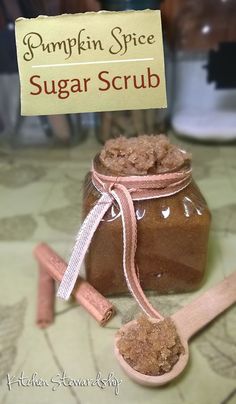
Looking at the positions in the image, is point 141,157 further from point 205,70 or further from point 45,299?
point 205,70

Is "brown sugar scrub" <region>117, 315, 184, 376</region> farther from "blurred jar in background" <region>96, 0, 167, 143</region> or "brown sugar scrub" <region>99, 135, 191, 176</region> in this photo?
"blurred jar in background" <region>96, 0, 167, 143</region>

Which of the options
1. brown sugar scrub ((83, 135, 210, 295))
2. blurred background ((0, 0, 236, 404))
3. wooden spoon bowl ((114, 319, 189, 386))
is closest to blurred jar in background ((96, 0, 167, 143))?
blurred background ((0, 0, 236, 404))

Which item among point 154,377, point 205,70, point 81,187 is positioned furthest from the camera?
point 205,70

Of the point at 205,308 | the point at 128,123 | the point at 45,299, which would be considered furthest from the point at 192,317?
the point at 128,123

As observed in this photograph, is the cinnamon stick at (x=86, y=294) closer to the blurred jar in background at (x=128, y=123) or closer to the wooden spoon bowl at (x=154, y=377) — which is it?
the wooden spoon bowl at (x=154, y=377)

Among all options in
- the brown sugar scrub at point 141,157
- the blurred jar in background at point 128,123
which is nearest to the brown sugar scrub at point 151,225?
the brown sugar scrub at point 141,157

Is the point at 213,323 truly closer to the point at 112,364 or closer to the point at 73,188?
the point at 112,364
